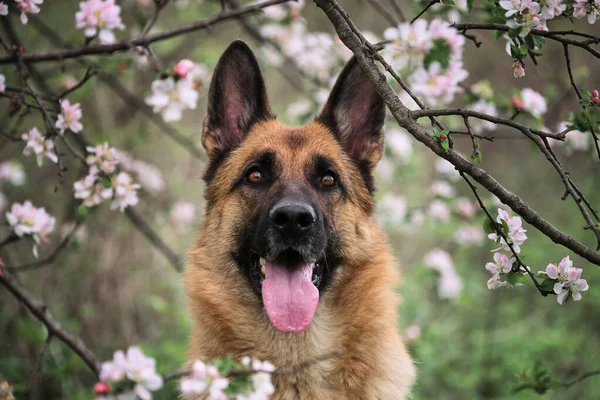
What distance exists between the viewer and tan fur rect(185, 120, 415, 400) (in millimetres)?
3078

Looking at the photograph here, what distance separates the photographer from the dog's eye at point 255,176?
3.55 metres

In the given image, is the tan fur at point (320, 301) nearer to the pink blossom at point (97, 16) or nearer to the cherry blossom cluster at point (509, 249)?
the cherry blossom cluster at point (509, 249)

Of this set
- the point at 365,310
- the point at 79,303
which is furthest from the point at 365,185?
the point at 79,303

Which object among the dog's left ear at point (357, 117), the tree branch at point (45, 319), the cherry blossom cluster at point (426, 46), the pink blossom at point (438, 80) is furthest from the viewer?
the dog's left ear at point (357, 117)

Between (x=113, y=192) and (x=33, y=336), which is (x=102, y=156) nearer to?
(x=113, y=192)

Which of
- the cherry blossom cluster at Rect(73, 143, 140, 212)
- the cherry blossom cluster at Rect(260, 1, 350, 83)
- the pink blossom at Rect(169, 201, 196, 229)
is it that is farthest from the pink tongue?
the pink blossom at Rect(169, 201, 196, 229)

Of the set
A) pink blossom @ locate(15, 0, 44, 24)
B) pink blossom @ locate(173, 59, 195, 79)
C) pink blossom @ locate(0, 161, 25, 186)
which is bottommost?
pink blossom @ locate(15, 0, 44, 24)

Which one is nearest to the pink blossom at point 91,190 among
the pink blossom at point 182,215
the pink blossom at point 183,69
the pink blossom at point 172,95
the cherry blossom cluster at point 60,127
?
the cherry blossom cluster at point 60,127

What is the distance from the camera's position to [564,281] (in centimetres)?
234

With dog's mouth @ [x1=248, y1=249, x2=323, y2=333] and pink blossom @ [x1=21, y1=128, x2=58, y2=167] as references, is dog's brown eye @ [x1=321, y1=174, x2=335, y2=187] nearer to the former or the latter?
dog's mouth @ [x1=248, y1=249, x2=323, y2=333]

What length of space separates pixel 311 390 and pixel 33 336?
293cm

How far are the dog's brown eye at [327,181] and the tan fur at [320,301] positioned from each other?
0.08m

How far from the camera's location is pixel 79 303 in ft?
19.1

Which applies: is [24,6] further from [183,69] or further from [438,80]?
[438,80]
